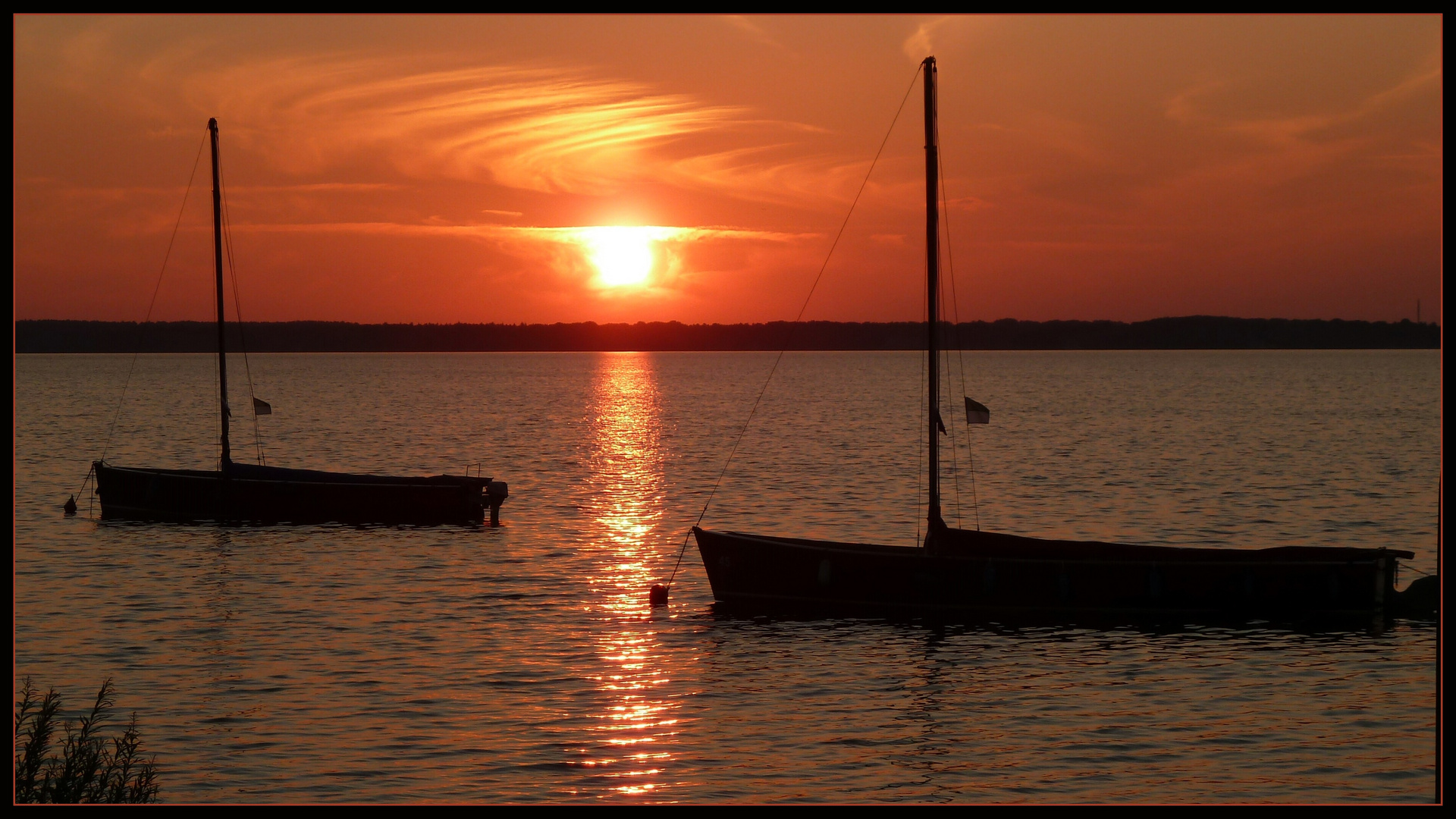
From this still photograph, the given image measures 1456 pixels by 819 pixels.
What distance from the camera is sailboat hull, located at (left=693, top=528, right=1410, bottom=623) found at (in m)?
28.9

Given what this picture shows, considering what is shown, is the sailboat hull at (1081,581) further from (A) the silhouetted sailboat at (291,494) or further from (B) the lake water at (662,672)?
(A) the silhouetted sailboat at (291,494)

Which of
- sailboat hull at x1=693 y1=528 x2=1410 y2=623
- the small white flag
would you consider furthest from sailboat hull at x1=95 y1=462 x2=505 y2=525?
the small white flag

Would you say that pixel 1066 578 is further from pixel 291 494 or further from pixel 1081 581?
pixel 291 494

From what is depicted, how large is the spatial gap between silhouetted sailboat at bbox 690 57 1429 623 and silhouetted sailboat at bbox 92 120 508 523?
19979 millimetres

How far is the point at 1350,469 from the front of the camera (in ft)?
244

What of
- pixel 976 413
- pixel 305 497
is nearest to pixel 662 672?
pixel 976 413

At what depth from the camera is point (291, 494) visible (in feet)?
151

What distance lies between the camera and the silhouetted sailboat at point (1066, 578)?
28844mm

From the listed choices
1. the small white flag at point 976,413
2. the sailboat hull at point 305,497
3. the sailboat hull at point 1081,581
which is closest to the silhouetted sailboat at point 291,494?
the sailboat hull at point 305,497

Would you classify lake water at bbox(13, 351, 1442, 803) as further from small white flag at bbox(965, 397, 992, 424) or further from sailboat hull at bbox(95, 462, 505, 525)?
small white flag at bbox(965, 397, 992, 424)

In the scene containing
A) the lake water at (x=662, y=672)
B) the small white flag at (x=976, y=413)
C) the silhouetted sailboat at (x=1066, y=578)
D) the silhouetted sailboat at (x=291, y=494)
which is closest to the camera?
the lake water at (x=662, y=672)

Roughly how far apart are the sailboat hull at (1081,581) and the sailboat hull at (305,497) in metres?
19.9

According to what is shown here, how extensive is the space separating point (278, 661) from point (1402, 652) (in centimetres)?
2234
